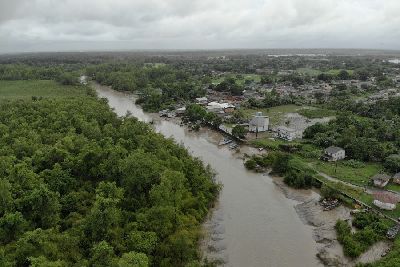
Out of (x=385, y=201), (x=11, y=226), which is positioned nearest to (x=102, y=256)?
(x=11, y=226)

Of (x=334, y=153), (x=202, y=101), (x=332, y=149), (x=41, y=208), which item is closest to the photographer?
(x=41, y=208)

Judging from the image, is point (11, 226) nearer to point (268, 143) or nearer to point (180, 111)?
point (268, 143)

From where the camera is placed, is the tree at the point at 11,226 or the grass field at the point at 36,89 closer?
the tree at the point at 11,226

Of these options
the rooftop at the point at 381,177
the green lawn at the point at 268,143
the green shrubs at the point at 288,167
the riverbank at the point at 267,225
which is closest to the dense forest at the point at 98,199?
the riverbank at the point at 267,225

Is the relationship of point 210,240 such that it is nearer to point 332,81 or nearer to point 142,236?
point 142,236

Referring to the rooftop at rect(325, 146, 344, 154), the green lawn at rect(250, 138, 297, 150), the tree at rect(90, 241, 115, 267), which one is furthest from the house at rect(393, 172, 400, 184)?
the tree at rect(90, 241, 115, 267)

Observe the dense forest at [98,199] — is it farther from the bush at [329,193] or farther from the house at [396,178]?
the house at [396,178]
